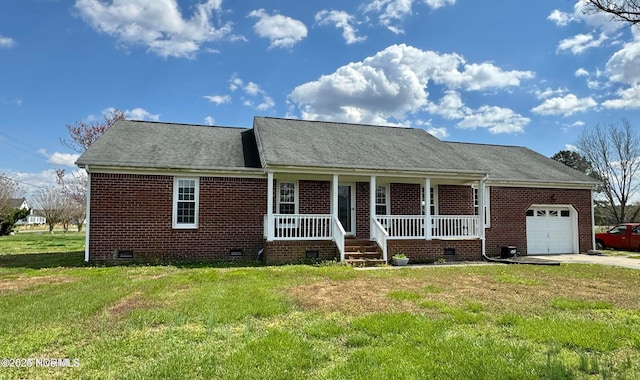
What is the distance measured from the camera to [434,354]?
4.23 meters

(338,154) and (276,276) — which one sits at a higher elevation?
(338,154)

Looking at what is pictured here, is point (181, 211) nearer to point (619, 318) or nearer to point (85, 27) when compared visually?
point (85, 27)

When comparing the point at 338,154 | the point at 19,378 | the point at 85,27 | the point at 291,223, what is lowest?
the point at 19,378

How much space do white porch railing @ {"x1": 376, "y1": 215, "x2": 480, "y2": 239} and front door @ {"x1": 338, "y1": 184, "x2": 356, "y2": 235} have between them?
1.18 metres

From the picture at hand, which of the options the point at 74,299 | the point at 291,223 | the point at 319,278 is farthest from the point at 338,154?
the point at 74,299

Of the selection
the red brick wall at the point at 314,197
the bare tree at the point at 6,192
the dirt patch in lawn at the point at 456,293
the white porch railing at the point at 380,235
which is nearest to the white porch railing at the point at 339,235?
the white porch railing at the point at 380,235

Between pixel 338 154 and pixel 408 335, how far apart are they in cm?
921

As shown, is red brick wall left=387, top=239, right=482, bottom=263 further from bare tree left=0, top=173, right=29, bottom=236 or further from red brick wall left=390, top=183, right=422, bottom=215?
bare tree left=0, top=173, right=29, bottom=236

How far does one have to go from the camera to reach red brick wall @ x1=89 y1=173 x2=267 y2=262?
12.0 meters

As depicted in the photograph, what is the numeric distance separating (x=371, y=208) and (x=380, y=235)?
100 cm

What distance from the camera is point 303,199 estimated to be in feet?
45.7

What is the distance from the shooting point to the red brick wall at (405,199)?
14.9 metres

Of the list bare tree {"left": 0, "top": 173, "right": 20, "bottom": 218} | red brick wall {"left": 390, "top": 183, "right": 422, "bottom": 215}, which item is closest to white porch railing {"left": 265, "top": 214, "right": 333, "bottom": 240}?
red brick wall {"left": 390, "top": 183, "right": 422, "bottom": 215}

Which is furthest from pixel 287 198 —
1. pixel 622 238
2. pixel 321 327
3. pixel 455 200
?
pixel 622 238
